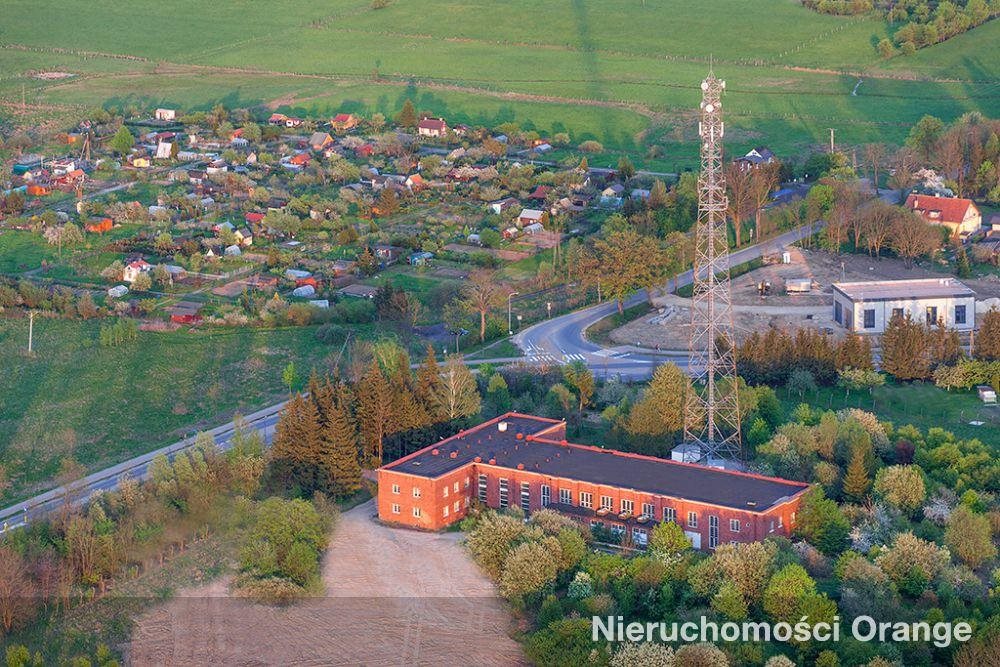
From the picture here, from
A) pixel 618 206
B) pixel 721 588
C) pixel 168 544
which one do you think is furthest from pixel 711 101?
pixel 618 206

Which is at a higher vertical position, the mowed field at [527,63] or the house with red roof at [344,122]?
the mowed field at [527,63]

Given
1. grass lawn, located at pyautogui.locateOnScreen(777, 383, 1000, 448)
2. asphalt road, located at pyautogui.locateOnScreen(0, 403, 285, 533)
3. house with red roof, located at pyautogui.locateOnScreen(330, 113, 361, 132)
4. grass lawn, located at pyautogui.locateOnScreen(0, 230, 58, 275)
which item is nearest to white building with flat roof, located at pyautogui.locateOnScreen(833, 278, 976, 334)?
grass lawn, located at pyautogui.locateOnScreen(777, 383, 1000, 448)

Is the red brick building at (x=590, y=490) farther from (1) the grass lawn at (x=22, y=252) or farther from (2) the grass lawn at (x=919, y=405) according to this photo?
(1) the grass lawn at (x=22, y=252)

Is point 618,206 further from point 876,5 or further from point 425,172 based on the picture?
point 876,5

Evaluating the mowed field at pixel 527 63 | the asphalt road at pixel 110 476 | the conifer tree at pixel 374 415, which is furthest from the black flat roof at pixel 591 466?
the mowed field at pixel 527 63

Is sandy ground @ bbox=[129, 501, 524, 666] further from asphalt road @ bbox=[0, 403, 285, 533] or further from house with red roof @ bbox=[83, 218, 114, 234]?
house with red roof @ bbox=[83, 218, 114, 234]

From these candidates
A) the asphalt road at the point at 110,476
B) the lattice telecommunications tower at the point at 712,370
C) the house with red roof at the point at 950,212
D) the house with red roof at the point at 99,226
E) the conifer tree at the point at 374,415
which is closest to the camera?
the asphalt road at the point at 110,476
